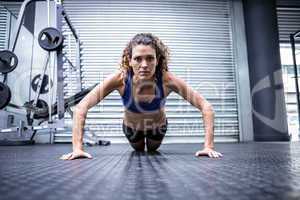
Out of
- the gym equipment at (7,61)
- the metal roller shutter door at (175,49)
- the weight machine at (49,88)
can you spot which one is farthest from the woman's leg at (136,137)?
the metal roller shutter door at (175,49)

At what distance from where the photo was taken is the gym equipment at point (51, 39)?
8.00ft

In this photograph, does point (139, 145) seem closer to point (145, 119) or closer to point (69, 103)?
point (145, 119)

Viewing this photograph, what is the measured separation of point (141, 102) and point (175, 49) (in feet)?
8.65

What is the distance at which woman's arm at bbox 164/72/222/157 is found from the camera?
125 cm

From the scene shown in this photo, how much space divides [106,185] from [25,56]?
3795 mm

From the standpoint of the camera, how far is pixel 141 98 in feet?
5.09

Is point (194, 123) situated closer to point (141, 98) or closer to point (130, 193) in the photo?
point (141, 98)

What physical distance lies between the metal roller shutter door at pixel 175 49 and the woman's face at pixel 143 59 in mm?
2589

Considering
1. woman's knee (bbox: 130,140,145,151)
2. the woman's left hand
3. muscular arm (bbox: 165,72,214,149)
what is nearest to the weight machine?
woman's knee (bbox: 130,140,145,151)

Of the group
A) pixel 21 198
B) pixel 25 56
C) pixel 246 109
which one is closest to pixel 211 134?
pixel 21 198

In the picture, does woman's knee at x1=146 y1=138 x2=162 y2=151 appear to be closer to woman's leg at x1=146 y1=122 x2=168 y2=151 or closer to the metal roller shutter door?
woman's leg at x1=146 y1=122 x2=168 y2=151

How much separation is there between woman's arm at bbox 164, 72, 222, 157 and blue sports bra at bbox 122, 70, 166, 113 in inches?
1.8

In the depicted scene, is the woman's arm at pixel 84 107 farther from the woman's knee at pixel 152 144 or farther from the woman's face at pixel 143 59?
the woman's knee at pixel 152 144

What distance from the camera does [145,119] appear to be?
67.1 inches
